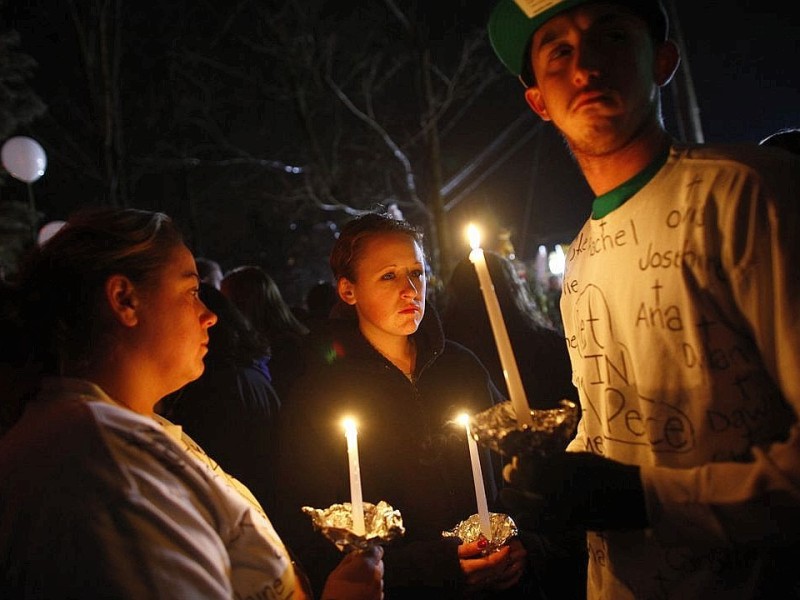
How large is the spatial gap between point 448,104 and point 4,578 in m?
16.3

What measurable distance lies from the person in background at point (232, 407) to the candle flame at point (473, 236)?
236cm

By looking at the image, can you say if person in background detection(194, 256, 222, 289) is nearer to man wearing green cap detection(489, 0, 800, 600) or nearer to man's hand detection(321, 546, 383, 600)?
man's hand detection(321, 546, 383, 600)

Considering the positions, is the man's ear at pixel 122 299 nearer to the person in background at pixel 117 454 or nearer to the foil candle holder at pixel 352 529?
the person in background at pixel 117 454

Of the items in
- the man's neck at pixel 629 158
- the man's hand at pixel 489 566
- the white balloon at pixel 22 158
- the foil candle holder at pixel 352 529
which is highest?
the white balloon at pixel 22 158

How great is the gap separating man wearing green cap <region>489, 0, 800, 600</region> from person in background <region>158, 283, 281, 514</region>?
244 cm

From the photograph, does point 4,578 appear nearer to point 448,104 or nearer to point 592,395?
point 592,395

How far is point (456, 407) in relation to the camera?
2623mm

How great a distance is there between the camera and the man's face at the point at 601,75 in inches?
58.9

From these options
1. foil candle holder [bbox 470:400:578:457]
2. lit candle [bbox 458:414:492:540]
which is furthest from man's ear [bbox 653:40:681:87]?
lit candle [bbox 458:414:492:540]

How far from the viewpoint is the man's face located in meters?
1.50

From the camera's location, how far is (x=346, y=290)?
8.85 ft

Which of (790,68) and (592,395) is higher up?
(790,68)

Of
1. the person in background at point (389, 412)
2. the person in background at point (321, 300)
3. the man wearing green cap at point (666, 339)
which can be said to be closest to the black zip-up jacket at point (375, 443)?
the person in background at point (389, 412)

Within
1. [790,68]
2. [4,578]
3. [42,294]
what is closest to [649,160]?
[42,294]
